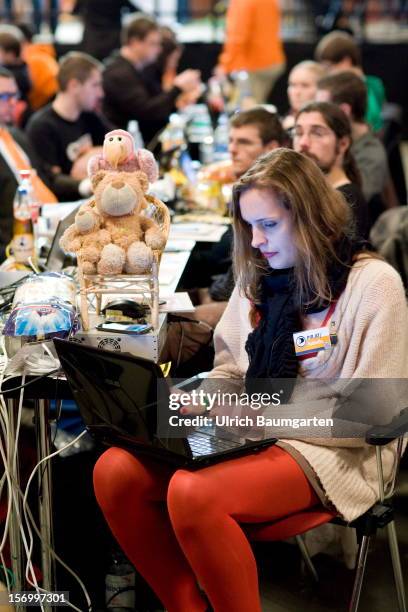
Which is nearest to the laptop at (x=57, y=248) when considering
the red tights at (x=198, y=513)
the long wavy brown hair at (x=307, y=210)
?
the long wavy brown hair at (x=307, y=210)

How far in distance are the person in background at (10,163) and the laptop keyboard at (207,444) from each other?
1.61 meters

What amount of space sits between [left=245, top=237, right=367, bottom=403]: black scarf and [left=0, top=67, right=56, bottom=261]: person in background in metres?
1.51

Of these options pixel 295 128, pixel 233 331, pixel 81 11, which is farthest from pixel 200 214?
pixel 81 11

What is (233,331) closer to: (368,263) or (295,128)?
(368,263)

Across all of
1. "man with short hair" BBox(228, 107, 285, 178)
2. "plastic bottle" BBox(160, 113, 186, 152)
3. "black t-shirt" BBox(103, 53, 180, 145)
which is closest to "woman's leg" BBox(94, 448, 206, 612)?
"man with short hair" BBox(228, 107, 285, 178)

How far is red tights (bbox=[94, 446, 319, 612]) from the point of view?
2033 mm

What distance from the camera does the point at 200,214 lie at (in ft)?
13.3

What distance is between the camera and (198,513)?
203 cm

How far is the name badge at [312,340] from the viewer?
7.51 feet

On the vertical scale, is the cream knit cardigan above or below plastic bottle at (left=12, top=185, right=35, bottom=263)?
below

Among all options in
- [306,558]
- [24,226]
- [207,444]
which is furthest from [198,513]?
[24,226]

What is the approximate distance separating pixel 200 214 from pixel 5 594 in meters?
2.08

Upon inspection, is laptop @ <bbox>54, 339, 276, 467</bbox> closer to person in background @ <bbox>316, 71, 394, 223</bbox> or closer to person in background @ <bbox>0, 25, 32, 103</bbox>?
person in background @ <bbox>316, 71, 394, 223</bbox>

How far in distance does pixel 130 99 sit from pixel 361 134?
2.43m
